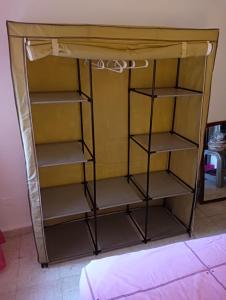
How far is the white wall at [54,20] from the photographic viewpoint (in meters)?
1.93

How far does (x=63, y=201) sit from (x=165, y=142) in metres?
1.01

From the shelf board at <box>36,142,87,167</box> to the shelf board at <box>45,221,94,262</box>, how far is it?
0.81 metres

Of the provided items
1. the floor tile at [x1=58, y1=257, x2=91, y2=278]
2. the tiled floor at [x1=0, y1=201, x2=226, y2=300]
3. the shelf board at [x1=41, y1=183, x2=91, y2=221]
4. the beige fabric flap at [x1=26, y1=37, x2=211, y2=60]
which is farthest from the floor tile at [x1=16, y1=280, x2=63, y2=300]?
the beige fabric flap at [x1=26, y1=37, x2=211, y2=60]

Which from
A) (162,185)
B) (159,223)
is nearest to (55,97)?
(162,185)

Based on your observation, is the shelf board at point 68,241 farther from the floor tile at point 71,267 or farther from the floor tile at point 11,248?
the floor tile at point 11,248

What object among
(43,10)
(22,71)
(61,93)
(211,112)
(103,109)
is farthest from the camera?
(211,112)

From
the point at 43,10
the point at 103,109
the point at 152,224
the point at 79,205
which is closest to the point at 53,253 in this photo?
the point at 79,205

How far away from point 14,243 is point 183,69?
214cm

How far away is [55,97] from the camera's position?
194 cm

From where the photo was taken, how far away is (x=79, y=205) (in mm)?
2170

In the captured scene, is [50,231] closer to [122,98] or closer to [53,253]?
[53,253]

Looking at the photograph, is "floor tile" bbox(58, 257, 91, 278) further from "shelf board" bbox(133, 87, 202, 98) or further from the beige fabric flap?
the beige fabric flap

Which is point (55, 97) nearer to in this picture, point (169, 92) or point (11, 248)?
point (169, 92)

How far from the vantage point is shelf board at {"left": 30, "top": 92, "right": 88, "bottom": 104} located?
5.86 feet
